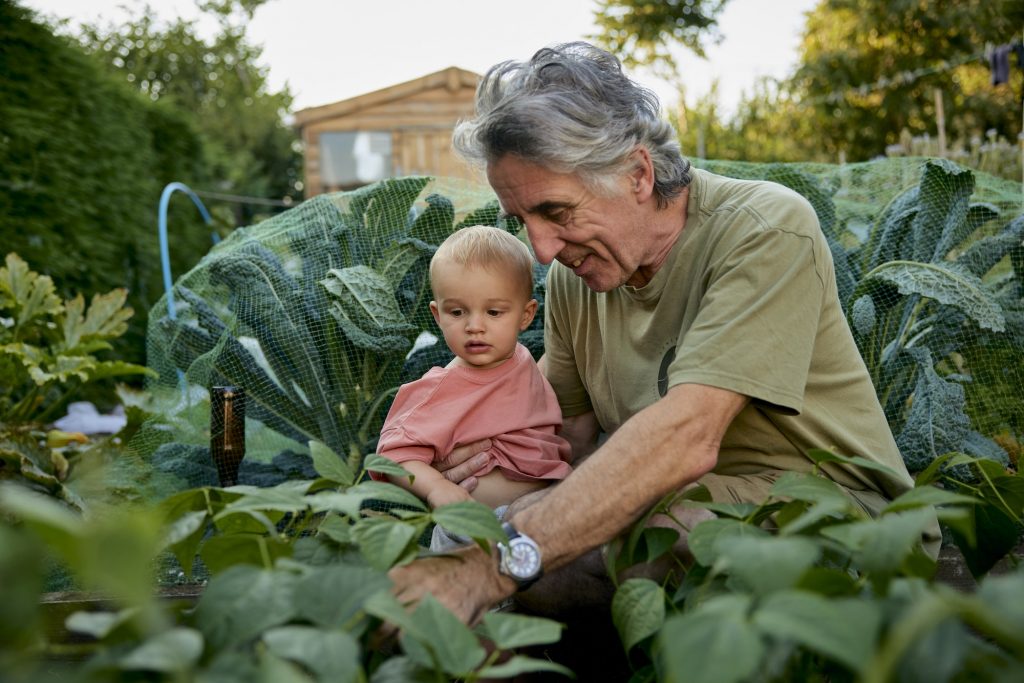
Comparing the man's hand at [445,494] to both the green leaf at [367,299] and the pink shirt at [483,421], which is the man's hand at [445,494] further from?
the green leaf at [367,299]

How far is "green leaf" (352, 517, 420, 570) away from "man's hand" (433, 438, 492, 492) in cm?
98

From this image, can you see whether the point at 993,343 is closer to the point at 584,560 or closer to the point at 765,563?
the point at 584,560

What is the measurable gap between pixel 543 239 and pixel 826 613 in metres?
1.28

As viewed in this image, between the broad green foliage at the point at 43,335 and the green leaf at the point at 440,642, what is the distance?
8.51 feet

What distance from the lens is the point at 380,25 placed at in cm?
2456

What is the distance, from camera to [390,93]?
45.1ft

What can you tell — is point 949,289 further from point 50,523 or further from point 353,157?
point 353,157

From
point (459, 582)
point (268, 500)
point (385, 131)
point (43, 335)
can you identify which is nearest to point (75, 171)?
point (43, 335)

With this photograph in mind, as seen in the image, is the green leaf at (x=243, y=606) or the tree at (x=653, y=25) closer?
the green leaf at (x=243, y=606)

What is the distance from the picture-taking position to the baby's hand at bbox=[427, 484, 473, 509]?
5.98 feet

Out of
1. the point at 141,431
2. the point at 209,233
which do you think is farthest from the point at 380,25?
the point at 141,431

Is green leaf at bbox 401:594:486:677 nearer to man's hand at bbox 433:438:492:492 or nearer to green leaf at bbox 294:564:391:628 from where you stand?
green leaf at bbox 294:564:391:628

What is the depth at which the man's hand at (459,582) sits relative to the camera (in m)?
1.13

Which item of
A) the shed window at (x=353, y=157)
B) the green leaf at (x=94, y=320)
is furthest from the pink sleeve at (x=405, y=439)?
the shed window at (x=353, y=157)
